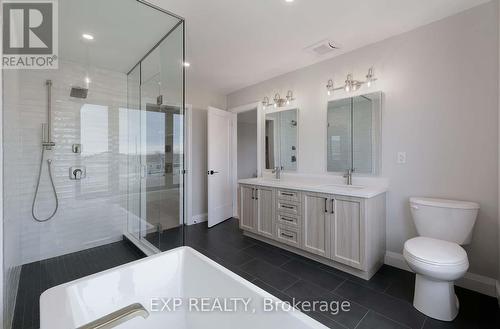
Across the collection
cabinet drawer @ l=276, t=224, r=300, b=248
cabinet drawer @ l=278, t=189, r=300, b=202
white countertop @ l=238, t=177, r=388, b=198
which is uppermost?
white countertop @ l=238, t=177, r=388, b=198

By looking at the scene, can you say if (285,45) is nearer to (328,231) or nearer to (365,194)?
(365,194)

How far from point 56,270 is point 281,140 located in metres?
3.03

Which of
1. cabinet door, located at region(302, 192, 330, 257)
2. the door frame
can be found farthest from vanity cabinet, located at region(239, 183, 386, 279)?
the door frame

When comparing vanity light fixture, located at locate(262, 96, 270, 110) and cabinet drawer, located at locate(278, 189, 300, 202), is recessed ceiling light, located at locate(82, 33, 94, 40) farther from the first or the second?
cabinet drawer, located at locate(278, 189, 300, 202)

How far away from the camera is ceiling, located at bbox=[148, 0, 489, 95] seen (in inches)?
72.2

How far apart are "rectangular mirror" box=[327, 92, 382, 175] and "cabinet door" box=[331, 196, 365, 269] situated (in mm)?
594

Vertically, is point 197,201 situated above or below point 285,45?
below

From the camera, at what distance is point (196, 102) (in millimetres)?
3895

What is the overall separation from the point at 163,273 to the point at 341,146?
2.28 m

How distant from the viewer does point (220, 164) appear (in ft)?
12.7

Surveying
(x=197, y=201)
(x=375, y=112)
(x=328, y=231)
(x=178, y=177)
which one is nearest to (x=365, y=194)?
(x=328, y=231)

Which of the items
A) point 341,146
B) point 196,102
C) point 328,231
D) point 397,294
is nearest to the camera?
point 397,294

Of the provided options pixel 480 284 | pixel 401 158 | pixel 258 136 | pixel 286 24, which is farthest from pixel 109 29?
pixel 480 284

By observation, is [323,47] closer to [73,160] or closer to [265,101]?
[265,101]
